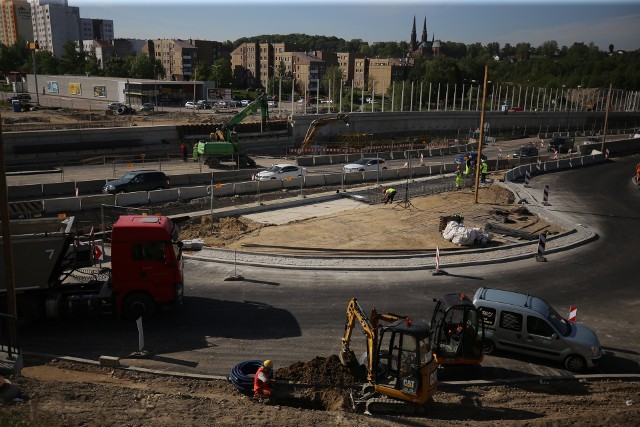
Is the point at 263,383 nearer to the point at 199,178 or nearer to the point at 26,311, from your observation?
the point at 26,311

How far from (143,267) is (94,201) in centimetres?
1342

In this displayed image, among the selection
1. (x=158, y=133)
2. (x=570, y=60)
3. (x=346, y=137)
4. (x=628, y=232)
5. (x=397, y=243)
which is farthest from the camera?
(x=570, y=60)

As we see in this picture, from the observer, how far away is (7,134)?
42.3 meters

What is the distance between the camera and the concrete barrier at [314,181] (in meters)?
34.7

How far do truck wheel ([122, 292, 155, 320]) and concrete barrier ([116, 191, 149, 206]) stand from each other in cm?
1322

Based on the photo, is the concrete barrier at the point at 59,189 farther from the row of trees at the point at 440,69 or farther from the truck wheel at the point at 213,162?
the row of trees at the point at 440,69

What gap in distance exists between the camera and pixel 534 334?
12953 millimetres

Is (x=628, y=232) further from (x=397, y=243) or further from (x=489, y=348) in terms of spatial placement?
(x=489, y=348)

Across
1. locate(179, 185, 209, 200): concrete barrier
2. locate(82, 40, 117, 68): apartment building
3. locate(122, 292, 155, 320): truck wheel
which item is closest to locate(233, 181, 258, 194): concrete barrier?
locate(179, 185, 209, 200): concrete barrier

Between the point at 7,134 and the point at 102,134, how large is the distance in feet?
24.0

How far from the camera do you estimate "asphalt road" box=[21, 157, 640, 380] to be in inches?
509

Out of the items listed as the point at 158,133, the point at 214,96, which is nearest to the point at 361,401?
the point at 158,133

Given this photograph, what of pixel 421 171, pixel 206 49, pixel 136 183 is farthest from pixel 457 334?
pixel 206 49

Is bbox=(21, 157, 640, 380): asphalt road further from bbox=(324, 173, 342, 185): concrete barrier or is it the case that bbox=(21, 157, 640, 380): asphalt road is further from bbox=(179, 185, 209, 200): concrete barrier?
bbox=(324, 173, 342, 185): concrete barrier
